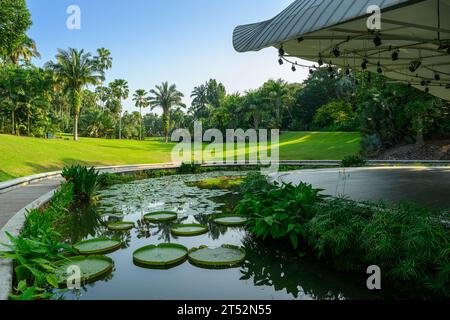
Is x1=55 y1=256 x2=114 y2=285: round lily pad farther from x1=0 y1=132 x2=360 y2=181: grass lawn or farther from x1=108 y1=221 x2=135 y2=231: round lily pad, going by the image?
x1=0 y1=132 x2=360 y2=181: grass lawn

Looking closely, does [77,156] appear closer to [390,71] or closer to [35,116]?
[35,116]

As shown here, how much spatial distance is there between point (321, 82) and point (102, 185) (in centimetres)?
4617

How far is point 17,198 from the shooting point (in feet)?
28.1

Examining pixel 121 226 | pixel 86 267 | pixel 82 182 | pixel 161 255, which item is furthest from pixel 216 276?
pixel 82 182

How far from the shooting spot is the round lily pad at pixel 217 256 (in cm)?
491

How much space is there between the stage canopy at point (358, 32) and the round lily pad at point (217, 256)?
3.72 meters

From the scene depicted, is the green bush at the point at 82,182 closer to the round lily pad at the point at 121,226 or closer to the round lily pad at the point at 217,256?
the round lily pad at the point at 121,226

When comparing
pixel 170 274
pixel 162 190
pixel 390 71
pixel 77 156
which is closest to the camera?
pixel 170 274

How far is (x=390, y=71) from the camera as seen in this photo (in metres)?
10.5

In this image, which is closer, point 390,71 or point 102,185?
point 390,71

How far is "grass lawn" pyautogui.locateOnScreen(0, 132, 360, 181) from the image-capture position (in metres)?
16.7

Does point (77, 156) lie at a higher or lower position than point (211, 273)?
higher

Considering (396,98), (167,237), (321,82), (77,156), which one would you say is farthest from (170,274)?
(321,82)
